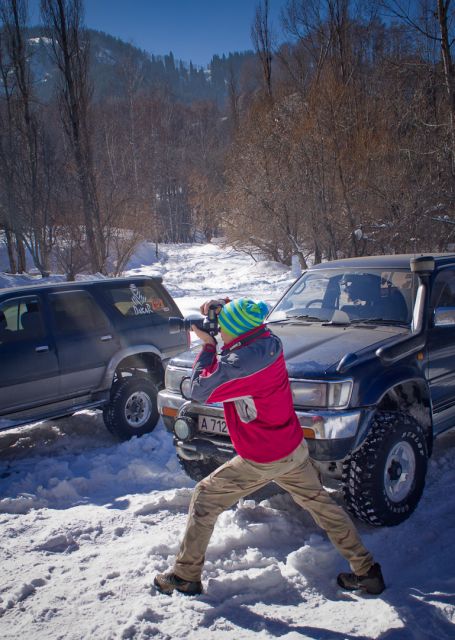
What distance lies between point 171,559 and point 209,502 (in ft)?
2.41

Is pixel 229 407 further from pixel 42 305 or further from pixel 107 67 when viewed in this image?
pixel 107 67

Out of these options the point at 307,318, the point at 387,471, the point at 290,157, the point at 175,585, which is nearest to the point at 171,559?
the point at 175,585

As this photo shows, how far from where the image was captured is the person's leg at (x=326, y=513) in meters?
2.89

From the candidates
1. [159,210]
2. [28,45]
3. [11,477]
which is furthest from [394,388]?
[159,210]

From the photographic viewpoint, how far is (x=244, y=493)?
116 inches

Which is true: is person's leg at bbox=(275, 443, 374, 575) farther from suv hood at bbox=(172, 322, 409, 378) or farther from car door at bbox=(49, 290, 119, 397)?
car door at bbox=(49, 290, 119, 397)

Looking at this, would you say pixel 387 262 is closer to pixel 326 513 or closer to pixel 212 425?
pixel 212 425

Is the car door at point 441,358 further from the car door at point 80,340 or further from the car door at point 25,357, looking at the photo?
the car door at point 25,357

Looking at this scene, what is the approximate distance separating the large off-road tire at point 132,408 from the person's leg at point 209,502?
296cm

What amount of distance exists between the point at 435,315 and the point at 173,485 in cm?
258

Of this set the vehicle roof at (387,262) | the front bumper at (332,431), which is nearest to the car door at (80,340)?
the vehicle roof at (387,262)

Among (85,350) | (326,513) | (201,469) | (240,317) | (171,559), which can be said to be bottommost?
(171,559)

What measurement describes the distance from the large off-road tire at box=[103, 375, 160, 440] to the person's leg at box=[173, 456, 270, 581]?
296cm

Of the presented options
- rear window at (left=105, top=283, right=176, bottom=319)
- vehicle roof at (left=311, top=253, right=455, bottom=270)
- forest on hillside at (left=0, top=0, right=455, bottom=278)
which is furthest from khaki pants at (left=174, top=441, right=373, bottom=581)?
forest on hillside at (left=0, top=0, right=455, bottom=278)
